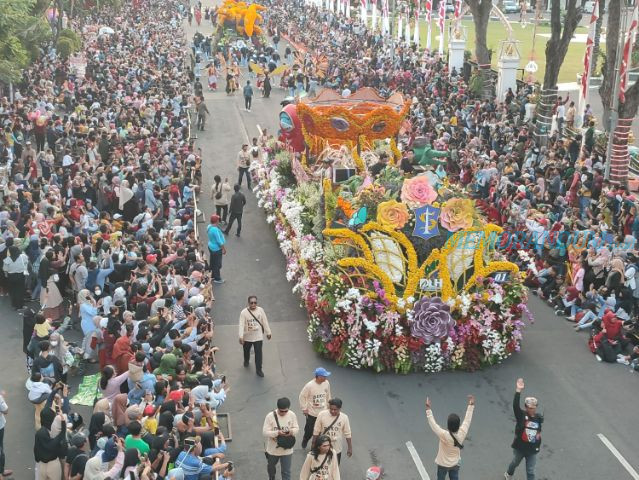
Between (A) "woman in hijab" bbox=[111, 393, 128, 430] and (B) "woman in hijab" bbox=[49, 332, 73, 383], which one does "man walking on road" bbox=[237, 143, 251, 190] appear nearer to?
(B) "woman in hijab" bbox=[49, 332, 73, 383]

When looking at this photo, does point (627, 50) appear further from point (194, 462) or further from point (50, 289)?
point (194, 462)

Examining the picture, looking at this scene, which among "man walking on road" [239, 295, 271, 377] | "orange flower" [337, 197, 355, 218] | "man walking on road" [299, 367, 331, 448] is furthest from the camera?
"orange flower" [337, 197, 355, 218]

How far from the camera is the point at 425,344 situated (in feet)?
46.9

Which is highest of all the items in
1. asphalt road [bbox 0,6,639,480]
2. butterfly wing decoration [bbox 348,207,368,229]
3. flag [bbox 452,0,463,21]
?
flag [bbox 452,0,463,21]

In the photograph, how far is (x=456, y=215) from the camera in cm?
1441

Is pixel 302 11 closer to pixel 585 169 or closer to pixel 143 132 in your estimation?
pixel 143 132

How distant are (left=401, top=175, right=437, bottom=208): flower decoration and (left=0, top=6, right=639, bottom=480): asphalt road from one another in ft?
9.24

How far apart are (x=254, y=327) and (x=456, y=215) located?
12.2ft

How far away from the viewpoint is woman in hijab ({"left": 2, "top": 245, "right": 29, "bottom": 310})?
16531mm

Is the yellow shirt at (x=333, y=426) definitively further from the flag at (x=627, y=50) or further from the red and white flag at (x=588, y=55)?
the red and white flag at (x=588, y=55)

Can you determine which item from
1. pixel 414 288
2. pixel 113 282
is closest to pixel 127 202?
pixel 113 282

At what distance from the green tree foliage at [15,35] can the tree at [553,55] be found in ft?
55.8

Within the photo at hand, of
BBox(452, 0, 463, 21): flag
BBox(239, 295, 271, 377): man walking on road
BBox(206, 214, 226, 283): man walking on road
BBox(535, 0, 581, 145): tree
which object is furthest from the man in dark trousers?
BBox(452, 0, 463, 21): flag

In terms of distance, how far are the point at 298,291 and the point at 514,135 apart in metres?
10.9
